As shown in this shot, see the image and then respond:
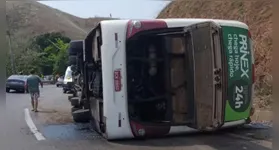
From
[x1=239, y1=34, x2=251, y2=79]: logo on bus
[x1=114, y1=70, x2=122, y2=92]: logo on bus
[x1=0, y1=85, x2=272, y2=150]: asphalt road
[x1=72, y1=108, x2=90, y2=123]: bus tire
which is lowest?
[x1=0, y1=85, x2=272, y2=150]: asphalt road

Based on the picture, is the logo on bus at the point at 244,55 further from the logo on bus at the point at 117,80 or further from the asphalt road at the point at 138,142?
the logo on bus at the point at 117,80

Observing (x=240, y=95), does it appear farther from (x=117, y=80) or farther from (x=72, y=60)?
(x=72, y=60)

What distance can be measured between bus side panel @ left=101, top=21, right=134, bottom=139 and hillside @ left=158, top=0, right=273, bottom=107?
296 centimetres

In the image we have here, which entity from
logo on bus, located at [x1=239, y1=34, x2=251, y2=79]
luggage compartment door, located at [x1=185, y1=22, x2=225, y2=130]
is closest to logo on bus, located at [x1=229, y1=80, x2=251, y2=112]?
logo on bus, located at [x1=239, y1=34, x2=251, y2=79]

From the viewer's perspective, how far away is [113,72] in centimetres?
725

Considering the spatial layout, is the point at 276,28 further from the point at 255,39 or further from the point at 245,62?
the point at 255,39

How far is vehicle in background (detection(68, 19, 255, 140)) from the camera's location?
6.71 metres

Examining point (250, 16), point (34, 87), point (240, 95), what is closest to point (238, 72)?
point (240, 95)

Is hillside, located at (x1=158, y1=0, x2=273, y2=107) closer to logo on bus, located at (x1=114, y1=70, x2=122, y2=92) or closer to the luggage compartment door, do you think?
the luggage compartment door

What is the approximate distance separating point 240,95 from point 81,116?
448 centimetres

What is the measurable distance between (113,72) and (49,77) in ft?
148

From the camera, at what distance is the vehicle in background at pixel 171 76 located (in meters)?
6.71

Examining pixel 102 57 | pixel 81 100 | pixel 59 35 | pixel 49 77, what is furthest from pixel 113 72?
pixel 59 35

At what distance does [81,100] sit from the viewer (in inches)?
412
